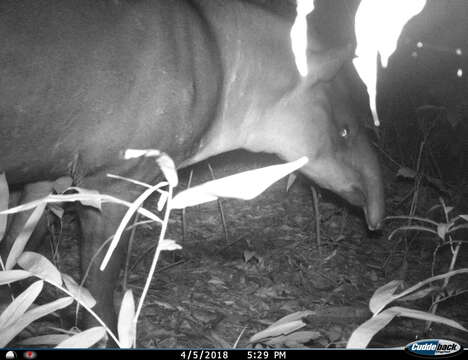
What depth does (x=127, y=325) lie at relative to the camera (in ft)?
3.48

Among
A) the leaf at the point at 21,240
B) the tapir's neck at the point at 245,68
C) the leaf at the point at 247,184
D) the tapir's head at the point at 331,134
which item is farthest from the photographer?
the tapir's head at the point at 331,134

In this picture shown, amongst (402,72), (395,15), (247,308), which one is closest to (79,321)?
(247,308)

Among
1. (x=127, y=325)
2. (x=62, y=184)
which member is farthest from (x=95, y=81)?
(x=127, y=325)

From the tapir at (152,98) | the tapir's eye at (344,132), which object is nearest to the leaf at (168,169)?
the tapir at (152,98)

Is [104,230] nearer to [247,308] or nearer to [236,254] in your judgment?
[247,308]

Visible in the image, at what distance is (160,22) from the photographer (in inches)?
86.0

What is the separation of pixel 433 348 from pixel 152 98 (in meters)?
1.45

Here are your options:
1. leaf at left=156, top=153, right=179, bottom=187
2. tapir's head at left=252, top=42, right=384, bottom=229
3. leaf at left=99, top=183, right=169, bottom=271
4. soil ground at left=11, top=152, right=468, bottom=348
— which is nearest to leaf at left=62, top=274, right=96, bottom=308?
leaf at left=99, top=183, right=169, bottom=271

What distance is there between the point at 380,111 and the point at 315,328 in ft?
9.65

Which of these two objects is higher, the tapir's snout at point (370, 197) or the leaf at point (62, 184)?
the leaf at point (62, 184)

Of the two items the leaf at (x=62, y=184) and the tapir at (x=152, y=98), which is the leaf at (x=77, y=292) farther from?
the tapir at (x=152, y=98)

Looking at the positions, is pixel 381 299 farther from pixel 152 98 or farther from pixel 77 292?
pixel 152 98

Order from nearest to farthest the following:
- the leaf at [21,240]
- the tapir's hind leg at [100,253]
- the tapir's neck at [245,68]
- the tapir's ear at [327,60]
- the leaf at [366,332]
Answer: the leaf at [366,332], the leaf at [21,240], the tapir's hind leg at [100,253], the tapir's neck at [245,68], the tapir's ear at [327,60]

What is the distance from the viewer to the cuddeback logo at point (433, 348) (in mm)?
1083
